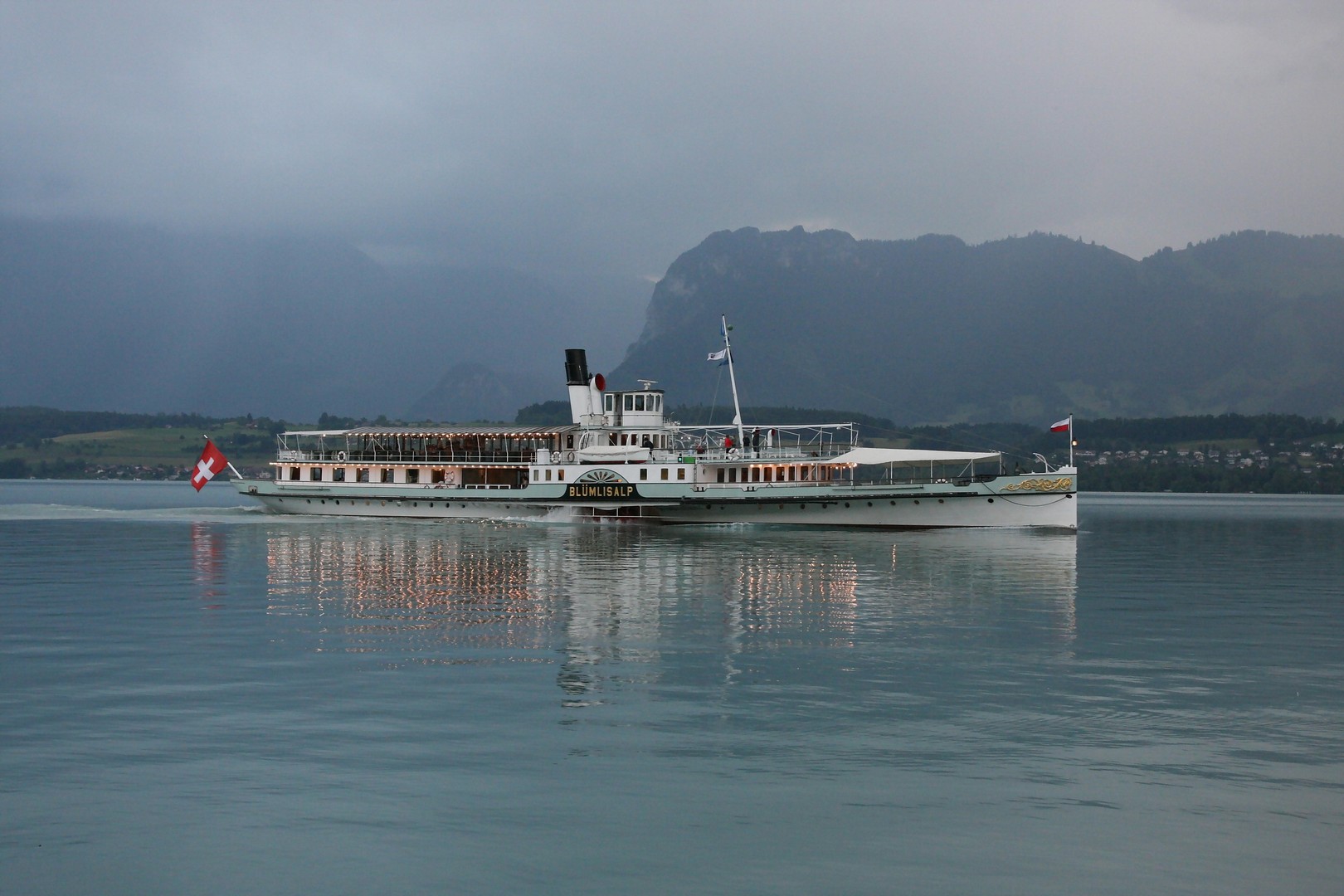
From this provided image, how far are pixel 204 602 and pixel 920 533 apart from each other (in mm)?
45075

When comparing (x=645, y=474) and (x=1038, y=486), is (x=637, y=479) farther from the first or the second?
(x=1038, y=486)

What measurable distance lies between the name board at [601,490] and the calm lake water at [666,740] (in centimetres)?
3636

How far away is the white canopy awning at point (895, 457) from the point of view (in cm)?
6988

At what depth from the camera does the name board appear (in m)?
77.0

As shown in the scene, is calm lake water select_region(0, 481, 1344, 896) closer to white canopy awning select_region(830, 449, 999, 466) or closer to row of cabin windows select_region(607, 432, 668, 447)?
white canopy awning select_region(830, 449, 999, 466)

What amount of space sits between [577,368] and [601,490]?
34.0 ft

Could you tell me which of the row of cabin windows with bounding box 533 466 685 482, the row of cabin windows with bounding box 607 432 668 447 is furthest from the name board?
the row of cabin windows with bounding box 607 432 668 447

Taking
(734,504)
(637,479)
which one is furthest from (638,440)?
(734,504)

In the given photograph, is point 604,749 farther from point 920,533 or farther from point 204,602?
point 920,533

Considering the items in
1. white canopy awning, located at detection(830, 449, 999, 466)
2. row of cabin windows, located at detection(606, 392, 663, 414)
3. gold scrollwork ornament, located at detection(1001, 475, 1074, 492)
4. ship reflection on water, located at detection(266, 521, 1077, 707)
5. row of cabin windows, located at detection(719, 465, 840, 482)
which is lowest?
ship reflection on water, located at detection(266, 521, 1077, 707)

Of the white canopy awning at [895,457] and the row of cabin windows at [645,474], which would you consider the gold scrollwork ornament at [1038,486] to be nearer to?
the white canopy awning at [895,457]

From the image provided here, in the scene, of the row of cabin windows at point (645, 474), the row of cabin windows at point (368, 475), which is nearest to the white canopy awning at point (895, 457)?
the row of cabin windows at point (645, 474)

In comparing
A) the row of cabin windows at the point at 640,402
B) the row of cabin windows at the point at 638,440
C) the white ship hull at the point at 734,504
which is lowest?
the white ship hull at the point at 734,504

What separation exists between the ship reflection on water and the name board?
425 inches
